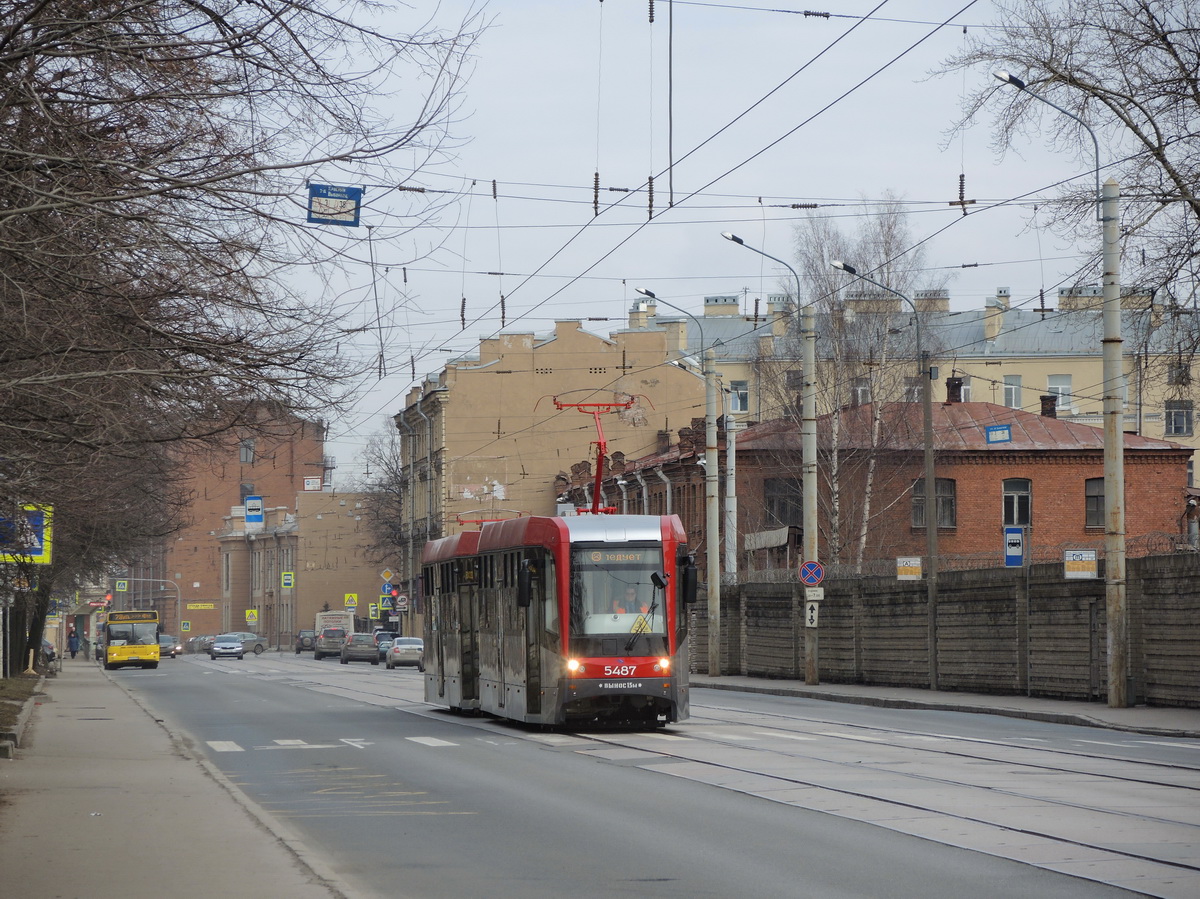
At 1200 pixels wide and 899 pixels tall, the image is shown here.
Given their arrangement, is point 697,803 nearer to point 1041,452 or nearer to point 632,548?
point 632,548

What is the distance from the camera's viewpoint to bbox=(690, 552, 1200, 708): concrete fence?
24562mm

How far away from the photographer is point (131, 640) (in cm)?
7662

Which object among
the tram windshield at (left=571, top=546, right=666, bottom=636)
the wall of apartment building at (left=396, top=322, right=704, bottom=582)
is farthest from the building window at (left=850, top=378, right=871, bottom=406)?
the tram windshield at (left=571, top=546, right=666, bottom=636)

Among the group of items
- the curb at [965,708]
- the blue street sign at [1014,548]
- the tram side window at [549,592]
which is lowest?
the curb at [965,708]

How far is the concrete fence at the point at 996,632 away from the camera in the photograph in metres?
24.6

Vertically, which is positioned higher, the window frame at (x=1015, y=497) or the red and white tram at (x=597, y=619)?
the window frame at (x=1015, y=497)

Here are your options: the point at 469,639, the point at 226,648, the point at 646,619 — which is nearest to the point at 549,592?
the point at 646,619

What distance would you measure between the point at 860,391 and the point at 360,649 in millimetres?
32605

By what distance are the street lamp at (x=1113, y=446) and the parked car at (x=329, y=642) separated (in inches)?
2651

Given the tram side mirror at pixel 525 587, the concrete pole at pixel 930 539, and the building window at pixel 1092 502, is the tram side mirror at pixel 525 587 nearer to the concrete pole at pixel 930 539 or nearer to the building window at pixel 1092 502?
the concrete pole at pixel 930 539

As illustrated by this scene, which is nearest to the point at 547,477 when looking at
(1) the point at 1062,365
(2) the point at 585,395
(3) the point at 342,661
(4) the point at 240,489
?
(2) the point at 585,395

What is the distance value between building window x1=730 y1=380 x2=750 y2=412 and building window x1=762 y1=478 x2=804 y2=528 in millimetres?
25350

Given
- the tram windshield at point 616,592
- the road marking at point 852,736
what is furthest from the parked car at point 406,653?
the road marking at point 852,736

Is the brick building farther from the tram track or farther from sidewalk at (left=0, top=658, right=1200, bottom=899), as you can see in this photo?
the tram track
